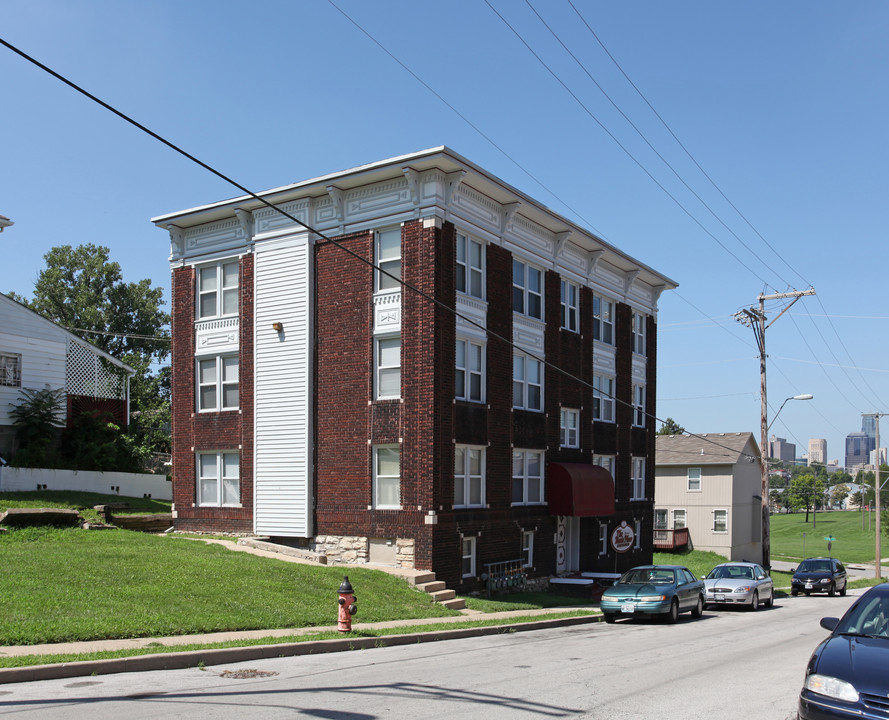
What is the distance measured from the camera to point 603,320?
109ft

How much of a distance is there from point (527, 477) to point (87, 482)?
16.5 m

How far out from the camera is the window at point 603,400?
32.5 meters

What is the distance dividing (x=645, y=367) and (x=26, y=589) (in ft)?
90.9

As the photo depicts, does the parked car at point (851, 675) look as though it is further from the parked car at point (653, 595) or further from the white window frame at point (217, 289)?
the white window frame at point (217, 289)

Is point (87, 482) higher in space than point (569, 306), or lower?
lower

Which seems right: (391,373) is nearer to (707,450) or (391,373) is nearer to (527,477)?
(527,477)

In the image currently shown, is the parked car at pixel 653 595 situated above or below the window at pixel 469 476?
below

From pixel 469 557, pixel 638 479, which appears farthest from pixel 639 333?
pixel 469 557

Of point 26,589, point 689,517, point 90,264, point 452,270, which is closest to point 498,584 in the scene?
point 452,270

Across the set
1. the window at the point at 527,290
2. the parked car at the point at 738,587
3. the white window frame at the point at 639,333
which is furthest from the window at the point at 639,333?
the parked car at the point at 738,587

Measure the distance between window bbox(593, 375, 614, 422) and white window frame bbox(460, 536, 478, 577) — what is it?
995 centimetres

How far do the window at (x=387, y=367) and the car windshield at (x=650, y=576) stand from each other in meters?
7.72

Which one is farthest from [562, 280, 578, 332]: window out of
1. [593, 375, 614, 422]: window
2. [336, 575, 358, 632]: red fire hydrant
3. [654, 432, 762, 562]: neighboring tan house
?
[654, 432, 762, 562]: neighboring tan house

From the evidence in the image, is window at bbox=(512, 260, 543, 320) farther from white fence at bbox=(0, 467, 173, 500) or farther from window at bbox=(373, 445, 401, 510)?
white fence at bbox=(0, 467, 173, 500)
